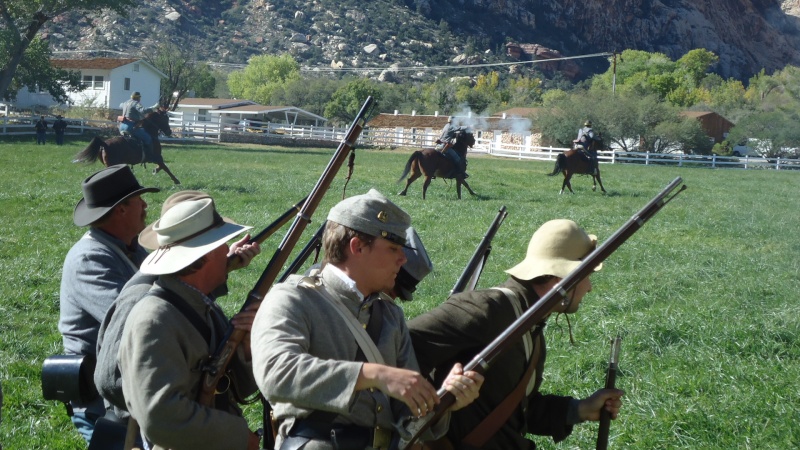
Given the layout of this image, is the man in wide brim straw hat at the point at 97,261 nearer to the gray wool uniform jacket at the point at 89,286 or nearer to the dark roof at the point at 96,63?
the gray wool uniform jacket at the point at 89,286

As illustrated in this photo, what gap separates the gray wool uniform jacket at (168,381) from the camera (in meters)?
3.38

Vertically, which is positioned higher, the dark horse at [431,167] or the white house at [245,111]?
the white house at [245,111]

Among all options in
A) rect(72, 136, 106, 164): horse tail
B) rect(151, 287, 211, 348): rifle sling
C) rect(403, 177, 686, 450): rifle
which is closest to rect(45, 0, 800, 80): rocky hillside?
rect(72, 136, 106, 164): horse tail

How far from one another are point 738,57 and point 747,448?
642 ft

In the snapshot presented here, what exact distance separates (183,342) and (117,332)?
0.37 m

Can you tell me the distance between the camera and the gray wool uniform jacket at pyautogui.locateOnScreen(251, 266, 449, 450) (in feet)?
9.59

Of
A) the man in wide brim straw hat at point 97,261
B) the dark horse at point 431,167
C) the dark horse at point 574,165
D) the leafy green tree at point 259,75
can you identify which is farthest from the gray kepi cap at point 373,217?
the leafy green tree at point 259,75

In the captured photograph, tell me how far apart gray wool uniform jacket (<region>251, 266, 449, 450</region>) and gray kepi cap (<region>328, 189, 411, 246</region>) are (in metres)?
0.20

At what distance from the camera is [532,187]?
85.4 feet

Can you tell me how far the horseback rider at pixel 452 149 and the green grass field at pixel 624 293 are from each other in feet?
2.04

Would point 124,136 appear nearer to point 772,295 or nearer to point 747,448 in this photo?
point 772,295

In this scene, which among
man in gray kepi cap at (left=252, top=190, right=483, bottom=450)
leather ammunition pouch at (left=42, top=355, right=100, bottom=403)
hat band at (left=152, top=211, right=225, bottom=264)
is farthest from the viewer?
leather ammunition pouch at (left=42, top=355, right=100, bottom=403)

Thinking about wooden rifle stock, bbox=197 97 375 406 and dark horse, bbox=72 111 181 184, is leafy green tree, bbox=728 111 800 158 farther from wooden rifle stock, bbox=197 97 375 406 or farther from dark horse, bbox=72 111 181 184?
wooden rifle stock, bbox=197 97 375 406

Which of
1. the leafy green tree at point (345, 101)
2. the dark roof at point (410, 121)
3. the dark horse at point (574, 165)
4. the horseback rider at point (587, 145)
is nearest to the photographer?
the dark horse at point (574, 165)
